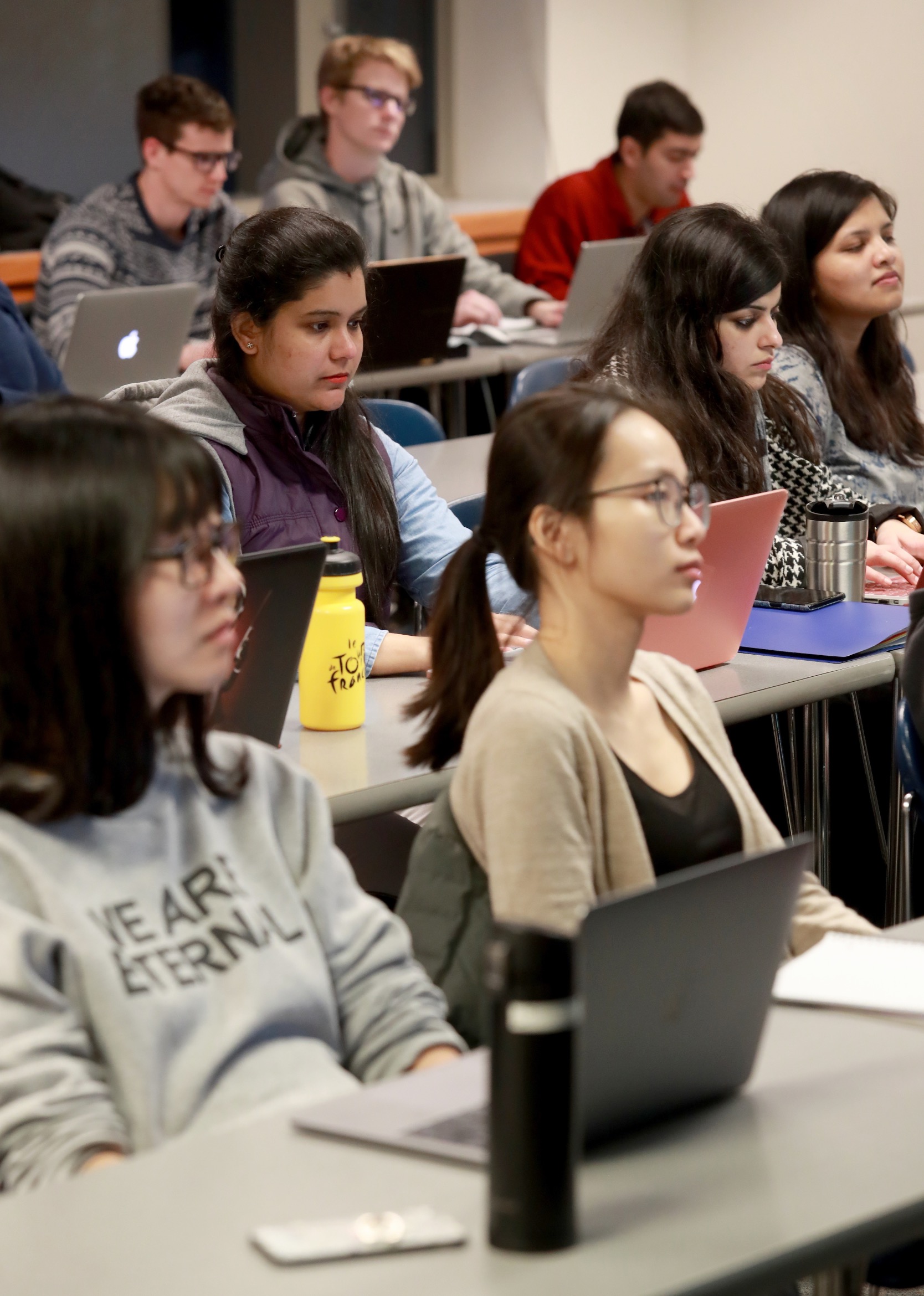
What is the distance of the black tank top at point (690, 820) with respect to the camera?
60.7 inches

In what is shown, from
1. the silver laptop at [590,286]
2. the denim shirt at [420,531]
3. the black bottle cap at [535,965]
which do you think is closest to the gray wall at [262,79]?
the silver laptop at [590,286]

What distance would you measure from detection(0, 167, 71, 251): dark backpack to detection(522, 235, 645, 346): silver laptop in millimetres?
1510

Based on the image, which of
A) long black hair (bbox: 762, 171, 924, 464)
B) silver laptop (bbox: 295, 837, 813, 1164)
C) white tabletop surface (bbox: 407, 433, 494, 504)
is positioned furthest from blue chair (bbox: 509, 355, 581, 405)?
silver laptop (bbox: 295, 837, 813, 1164)

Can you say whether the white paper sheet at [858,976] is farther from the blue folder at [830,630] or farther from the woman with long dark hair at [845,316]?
the woman with long dark hair at [845,316]

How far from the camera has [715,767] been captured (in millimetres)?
1623

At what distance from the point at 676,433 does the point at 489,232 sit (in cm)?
404

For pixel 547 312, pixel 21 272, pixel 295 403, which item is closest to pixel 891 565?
pixel 295 403

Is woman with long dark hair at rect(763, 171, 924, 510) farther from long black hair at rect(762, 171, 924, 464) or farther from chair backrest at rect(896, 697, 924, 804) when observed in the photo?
chair backrest at rect(896, 697, 924, 804)

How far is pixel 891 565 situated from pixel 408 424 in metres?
1.20

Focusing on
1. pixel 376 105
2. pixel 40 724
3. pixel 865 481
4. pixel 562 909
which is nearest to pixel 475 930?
pixel 562 909

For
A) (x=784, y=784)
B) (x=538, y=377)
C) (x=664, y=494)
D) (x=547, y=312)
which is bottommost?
(x=784, y=784)

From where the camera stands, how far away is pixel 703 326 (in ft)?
8.84

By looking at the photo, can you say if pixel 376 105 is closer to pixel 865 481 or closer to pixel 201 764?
pixel 865 481

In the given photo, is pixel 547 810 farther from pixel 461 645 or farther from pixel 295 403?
pixel 295 403
